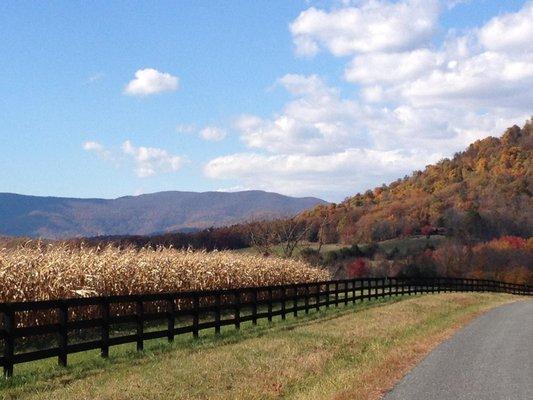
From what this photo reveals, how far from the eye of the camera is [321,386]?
1120cm

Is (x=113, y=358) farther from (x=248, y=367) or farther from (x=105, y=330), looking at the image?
(x=248, y=367)

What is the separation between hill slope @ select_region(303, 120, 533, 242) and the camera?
5472 inches

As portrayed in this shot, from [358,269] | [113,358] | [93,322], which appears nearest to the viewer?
[93,322]

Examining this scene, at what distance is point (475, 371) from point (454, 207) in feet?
485

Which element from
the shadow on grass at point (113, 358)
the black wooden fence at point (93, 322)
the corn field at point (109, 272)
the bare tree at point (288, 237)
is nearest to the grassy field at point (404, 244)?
the bare tree at point (288, 237)

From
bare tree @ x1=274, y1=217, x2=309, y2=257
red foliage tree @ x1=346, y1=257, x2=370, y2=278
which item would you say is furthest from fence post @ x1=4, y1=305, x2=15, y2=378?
red foliage tree @ x1=346, y1=257, x2=370, y2=278

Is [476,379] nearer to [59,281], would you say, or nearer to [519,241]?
[59,281]

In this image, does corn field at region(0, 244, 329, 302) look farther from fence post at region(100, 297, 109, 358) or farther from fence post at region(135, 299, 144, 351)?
fence post at region(100, 297, 109, 358)

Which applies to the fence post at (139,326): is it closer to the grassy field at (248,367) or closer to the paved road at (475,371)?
the grassy field at (248,367)

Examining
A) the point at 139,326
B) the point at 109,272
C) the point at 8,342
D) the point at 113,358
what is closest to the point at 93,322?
the point at 113,358

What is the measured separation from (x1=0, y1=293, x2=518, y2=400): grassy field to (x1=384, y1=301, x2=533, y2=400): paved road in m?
0.45

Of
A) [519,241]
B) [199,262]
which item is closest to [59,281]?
[199,262]

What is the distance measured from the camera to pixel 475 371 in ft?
42.5

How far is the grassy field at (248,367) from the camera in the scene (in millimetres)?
10562
